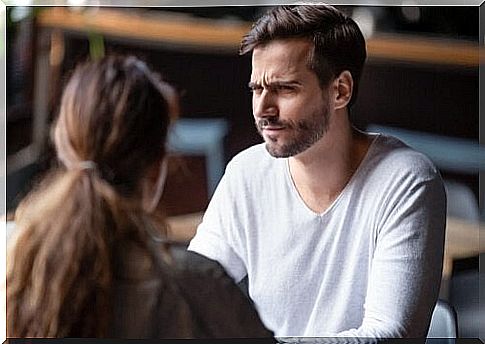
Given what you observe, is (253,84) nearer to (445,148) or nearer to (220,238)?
(220,238)

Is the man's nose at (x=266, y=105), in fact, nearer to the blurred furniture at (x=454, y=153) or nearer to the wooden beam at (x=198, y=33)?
the wooden beam at (x=198, y=33)

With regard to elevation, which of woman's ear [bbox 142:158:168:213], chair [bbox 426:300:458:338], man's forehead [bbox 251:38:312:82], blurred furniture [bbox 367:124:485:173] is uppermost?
man's forehead [bbox 251:38:312:82]

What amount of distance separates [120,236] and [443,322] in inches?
35.6

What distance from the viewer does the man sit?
2.09 metres

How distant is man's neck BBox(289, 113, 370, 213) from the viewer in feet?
6.98

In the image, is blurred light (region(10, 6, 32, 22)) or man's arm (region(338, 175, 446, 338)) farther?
blurred light (region(10, 6, 32, 22))

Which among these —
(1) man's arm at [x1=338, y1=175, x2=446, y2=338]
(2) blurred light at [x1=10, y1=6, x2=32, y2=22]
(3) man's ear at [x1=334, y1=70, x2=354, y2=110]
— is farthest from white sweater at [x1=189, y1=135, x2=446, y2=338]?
(2) blurred light at [x1=10, y1=6, x2=32, y2=22]

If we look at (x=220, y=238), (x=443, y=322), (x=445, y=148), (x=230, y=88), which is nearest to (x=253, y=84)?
(x=230, y=88)

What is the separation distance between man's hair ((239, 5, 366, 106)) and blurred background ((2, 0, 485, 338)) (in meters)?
0.03

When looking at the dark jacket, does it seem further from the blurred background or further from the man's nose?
the man's nose

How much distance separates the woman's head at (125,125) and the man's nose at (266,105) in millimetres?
230

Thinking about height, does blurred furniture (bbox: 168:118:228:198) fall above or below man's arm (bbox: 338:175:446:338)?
above

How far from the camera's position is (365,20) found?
6.95ft

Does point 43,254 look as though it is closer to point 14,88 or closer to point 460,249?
point 14,88
